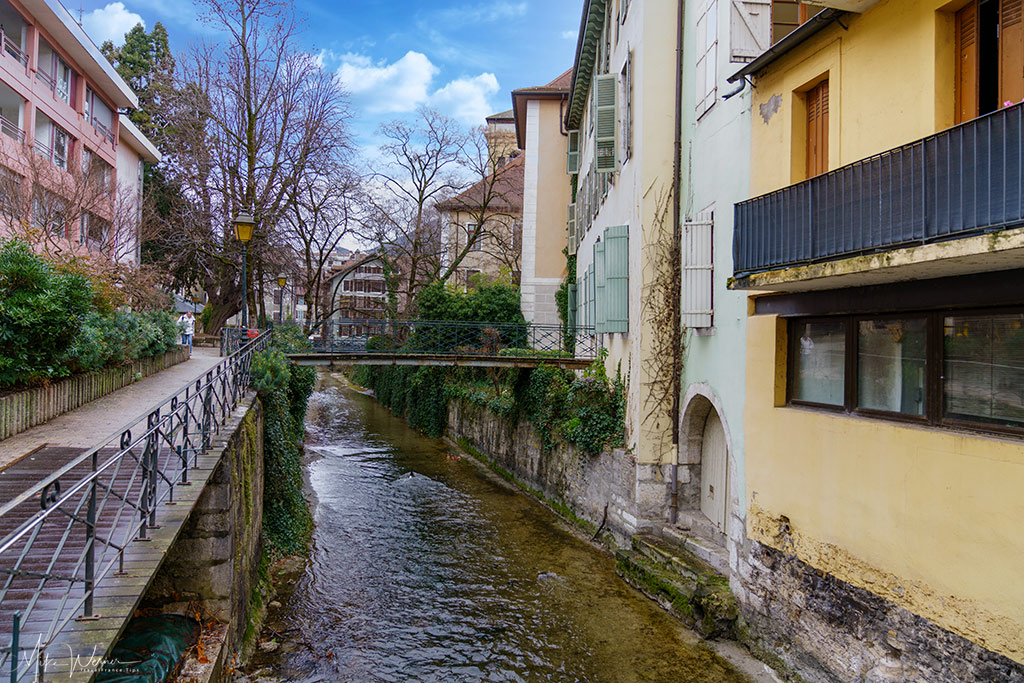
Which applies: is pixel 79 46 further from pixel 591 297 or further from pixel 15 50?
pixel 591 297

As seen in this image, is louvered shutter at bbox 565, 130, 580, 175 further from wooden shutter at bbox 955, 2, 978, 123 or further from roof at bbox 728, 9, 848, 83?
wooden shutter at bbox 955, 2, 978, 123

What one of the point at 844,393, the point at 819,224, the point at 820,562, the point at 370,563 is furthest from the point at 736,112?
the point at 370,563

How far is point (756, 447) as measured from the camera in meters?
8.66

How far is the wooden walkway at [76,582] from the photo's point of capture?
3.62 meters

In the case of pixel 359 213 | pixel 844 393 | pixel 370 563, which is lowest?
pixel 370 563

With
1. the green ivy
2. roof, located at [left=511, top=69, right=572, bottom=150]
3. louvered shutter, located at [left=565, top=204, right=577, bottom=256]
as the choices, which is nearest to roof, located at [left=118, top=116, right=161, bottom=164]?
roof, located at [left=511, top=69, right=572, bottom=150]

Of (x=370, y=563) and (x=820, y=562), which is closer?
(x=820, y=562)

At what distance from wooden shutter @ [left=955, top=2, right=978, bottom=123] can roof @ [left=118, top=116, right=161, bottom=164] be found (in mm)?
29877

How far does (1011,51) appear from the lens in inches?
211

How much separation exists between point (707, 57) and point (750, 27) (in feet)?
4.06

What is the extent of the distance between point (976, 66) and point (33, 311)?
11178mm

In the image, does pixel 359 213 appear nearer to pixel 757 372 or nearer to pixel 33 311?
pixel 33 311

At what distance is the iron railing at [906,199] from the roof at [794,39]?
68.3 inches

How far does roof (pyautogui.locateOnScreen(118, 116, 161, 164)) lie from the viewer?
27.8 metres
